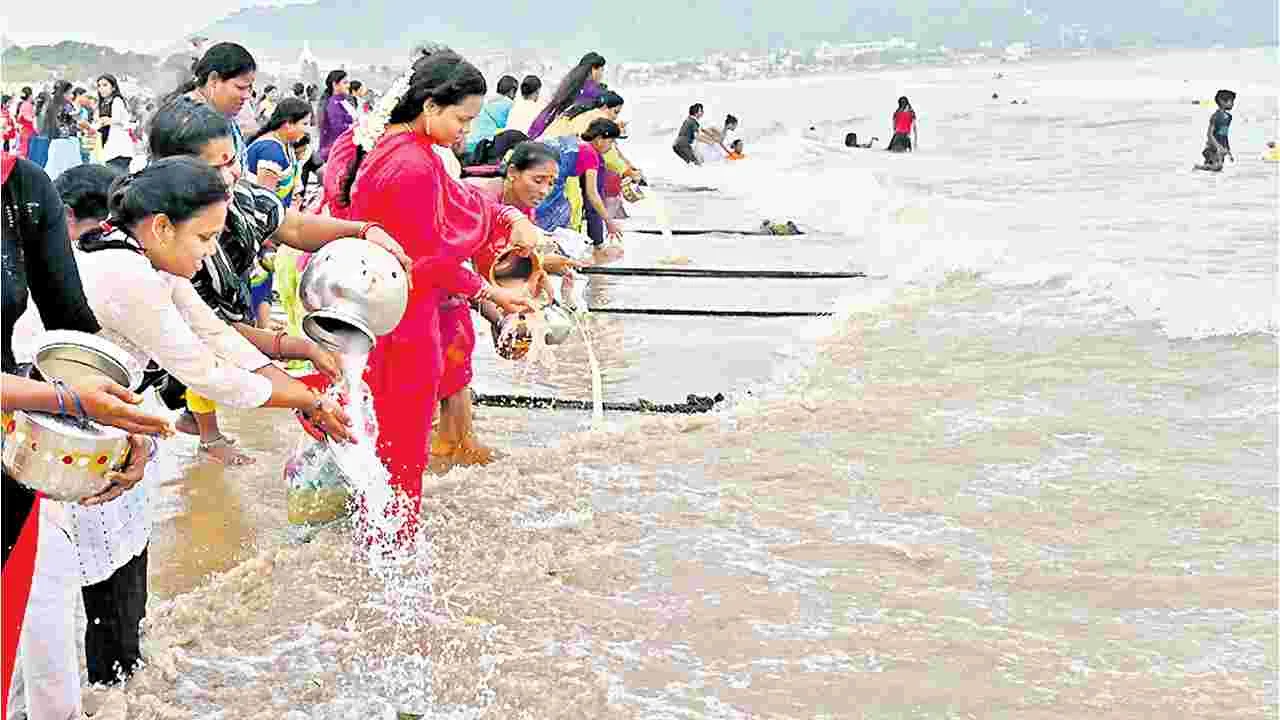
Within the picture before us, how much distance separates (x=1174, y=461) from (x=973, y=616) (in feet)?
6.92

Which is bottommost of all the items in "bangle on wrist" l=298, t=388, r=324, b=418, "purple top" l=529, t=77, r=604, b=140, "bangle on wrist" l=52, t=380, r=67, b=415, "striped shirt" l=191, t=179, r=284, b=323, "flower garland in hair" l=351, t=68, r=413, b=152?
"bangle on wrist" l=298, t=388, r=324, b=418

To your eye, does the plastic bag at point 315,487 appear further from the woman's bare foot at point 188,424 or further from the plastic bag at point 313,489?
the woman's bare foot at point 188,424

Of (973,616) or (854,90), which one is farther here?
(854,90)

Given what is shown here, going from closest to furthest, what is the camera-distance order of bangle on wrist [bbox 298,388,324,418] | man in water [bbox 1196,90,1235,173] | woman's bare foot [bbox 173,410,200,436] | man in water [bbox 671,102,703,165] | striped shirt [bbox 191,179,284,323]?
bangle on wrist [bbox 298,388,324,418] → striped shirt [bbox 191,179,284,323] → woman's bare foot [bbox 173,410,200,436] → man in water [bbox 1196,90,1235,173] → man in water [bbox 671,102,703,165]

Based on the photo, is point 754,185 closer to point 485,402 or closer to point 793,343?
point 793,343

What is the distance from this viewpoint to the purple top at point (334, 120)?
11340 millimetres

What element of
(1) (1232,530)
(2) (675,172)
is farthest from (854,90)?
(1) (1232,530)

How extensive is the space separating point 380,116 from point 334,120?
7792 mm

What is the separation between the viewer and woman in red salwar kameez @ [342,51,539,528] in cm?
409

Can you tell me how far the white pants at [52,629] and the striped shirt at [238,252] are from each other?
1076 millimetres

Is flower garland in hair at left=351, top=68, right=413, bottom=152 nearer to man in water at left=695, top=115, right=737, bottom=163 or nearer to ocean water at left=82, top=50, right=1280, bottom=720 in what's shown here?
ocean water at left=82, top=50, right=1280, bottom=720

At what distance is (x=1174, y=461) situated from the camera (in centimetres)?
577

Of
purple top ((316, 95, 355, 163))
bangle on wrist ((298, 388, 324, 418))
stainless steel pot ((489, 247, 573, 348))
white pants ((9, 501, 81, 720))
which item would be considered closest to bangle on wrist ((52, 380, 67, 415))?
white pants ((9, 501, 81, 720))

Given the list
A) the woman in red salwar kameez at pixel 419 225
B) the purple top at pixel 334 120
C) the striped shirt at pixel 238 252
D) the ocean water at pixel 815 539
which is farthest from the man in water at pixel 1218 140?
the striped shirt at pixel 238 252
